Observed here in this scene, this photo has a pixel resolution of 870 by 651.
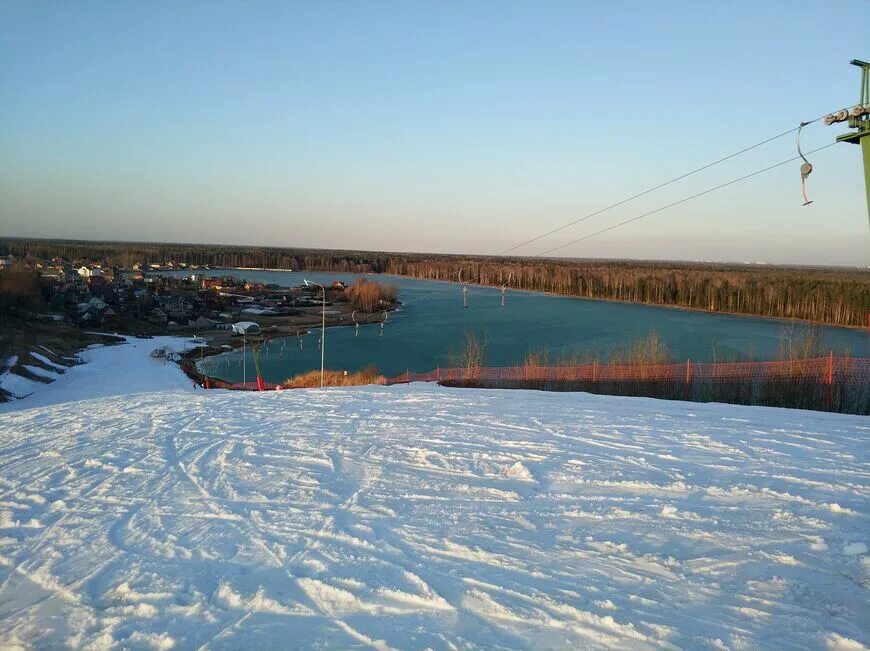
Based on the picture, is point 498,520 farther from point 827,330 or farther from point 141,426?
point 827,330

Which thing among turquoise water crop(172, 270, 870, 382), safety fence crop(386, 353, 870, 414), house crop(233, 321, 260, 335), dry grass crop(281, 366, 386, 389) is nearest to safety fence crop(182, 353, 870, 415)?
safety fence crop(386, 353, 870, 414)

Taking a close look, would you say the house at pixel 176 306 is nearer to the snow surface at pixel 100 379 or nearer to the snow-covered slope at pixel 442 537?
the snow surface at pixel 100 379

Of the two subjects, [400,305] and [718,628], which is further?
[400,305]

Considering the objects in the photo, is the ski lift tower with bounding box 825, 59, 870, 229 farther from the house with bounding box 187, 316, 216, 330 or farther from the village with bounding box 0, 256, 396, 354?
the house with bounding box 187, 316, 216, 330

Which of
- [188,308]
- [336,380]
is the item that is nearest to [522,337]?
[336,380]

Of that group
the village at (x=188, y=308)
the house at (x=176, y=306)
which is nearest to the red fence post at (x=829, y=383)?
the village at (x=188, y=308)

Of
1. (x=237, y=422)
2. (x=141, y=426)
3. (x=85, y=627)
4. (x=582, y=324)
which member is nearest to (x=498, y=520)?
(x=85, y=627)

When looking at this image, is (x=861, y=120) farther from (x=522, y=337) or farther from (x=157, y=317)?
(x=157, y=317)
